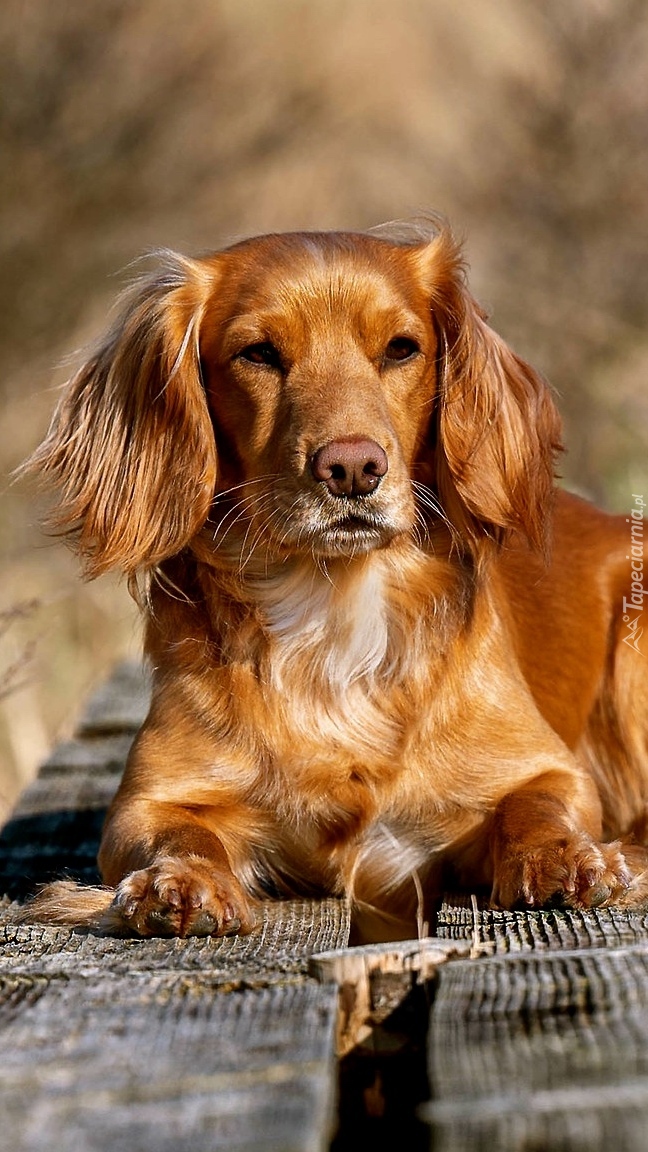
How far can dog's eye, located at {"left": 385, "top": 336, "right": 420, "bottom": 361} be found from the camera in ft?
10.9

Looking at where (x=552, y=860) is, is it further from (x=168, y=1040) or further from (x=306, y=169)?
(x=306, y=169)

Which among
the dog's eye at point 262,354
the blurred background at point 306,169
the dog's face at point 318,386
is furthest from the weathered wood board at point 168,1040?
the blurred background at point 306,169

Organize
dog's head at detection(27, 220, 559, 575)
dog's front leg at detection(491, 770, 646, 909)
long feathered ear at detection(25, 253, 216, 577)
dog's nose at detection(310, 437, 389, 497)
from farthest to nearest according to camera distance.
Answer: long feathered ear at detection(25, 253, 216, 577) → dog's head at detection(27, 220, 559, 575) → dog's nose at detection(310, 437, 389, 497) → dog's front leg at detection(491, 770, 646, 909)

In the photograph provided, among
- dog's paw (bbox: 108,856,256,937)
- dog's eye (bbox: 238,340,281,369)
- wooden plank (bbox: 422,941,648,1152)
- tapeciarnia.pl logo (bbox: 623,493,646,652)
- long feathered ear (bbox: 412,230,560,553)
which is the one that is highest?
dog's eye (bbox: 238,340,281,369)

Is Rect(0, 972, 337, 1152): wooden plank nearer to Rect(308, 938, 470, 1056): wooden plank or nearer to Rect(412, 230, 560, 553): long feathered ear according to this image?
Rect(308, 938, 470, 1056): wooden plank

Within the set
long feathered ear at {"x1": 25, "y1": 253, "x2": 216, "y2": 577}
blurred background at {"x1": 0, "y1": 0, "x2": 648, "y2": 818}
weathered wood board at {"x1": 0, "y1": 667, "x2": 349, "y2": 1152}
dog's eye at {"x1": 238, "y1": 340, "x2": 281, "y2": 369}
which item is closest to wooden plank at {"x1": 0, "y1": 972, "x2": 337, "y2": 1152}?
weathered wood board at {"x1": 0, "y1": 667, "x2": 349, "y2": 1152}

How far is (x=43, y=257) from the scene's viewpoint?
700 centimetres

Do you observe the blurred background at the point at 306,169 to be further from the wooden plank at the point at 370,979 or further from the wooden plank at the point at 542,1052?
the wooden plank at the point at 542,1052

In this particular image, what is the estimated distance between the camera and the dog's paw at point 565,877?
270cm

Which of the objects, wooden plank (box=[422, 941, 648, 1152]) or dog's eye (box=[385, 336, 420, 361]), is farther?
dog's eye (box=[385, 336, 420, 361])

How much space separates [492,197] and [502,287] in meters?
0.65

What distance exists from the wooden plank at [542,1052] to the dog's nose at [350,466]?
1147mm

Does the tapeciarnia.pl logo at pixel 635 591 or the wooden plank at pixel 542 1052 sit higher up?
the wooden plank at pixel 542 1052

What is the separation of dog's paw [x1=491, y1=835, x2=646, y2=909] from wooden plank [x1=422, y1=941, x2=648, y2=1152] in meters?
0.63
